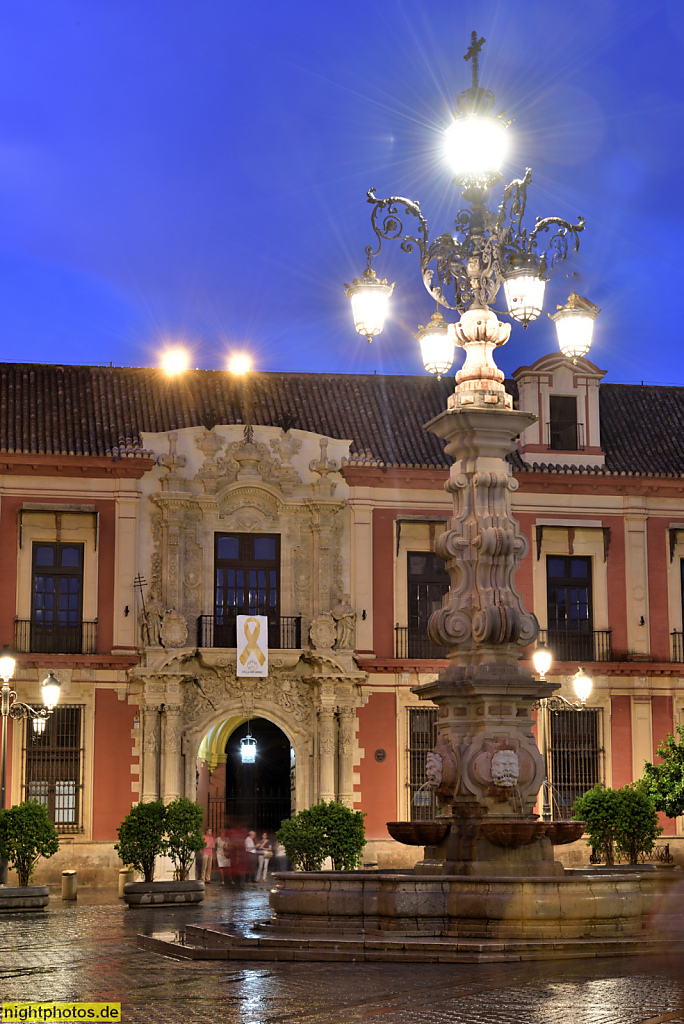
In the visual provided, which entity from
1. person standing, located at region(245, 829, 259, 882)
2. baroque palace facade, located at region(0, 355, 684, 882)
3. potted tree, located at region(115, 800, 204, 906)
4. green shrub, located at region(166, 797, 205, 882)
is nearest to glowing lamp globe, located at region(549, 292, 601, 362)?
potted tree, located at region(115, 800, 204, 906)

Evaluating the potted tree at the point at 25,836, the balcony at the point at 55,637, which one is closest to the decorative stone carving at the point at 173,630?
the balcony at the point at 55,637

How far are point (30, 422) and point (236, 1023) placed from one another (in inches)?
930

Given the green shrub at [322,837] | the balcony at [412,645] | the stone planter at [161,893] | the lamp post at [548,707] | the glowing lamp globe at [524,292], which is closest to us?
the glowing lamp globe at [524,292]

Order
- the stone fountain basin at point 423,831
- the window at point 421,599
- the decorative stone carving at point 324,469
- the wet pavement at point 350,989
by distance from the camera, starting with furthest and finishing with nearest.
Result: the window at point 421,599 < the decorative stone carving at point 324,469 < the stone fountain basin at point 423,831 < the wet pavement at point 350,989

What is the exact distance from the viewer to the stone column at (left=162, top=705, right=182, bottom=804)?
1132 inches

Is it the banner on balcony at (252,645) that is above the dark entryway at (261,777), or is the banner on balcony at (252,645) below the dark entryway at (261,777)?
above

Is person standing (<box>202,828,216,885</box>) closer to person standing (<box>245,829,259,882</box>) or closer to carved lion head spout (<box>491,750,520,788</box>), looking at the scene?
person standing (<box>245,829,259,882</box>)

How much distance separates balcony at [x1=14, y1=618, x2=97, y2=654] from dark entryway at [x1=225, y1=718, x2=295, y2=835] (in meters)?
5.11

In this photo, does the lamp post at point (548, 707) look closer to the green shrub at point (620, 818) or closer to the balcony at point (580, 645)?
the balcony at point (580, 645)

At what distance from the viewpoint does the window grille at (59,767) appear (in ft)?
→ 94.4

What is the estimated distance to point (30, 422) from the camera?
30469 millimetres

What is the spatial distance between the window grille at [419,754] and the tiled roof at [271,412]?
5.58 metres

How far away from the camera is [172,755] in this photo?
2892 cm

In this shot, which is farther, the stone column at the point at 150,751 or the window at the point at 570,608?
the window at the point at 570,608
